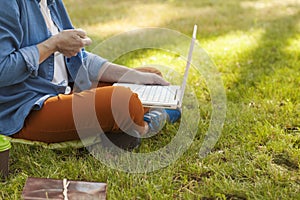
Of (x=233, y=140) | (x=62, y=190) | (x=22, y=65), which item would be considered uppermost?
(x=22, y=65)

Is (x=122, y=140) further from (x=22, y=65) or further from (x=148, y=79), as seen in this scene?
(x=22, y=65)

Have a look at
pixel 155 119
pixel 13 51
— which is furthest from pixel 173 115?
pixel 13 51

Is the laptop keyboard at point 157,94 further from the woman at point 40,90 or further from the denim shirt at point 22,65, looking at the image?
the denim shirt at point 22,65

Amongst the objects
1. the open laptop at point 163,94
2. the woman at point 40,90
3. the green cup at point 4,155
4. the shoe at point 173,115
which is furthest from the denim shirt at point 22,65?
the shoe at point 173,115

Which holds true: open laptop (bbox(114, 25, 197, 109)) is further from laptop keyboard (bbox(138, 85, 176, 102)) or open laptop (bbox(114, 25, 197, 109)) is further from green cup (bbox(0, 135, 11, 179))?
green cup (bbox(0, 135, 11, 179))

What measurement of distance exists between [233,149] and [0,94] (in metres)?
0.78

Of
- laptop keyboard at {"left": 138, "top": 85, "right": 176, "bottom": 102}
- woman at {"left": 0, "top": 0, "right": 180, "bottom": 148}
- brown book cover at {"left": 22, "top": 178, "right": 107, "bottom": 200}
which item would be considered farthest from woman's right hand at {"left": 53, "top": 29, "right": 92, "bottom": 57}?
brown book cover at {"left": 22, "top": 178, "right": 107, "bottom": 200}

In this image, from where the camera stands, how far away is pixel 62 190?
1242mm

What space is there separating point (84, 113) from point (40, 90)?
0.19 metres

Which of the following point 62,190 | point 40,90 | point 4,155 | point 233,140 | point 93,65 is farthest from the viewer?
point 93,65

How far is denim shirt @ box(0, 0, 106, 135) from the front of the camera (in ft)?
4.77

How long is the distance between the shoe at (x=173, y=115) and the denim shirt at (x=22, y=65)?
1.38 ft

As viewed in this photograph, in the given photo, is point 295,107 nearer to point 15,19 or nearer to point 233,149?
point 233,149

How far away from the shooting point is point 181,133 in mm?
1771
